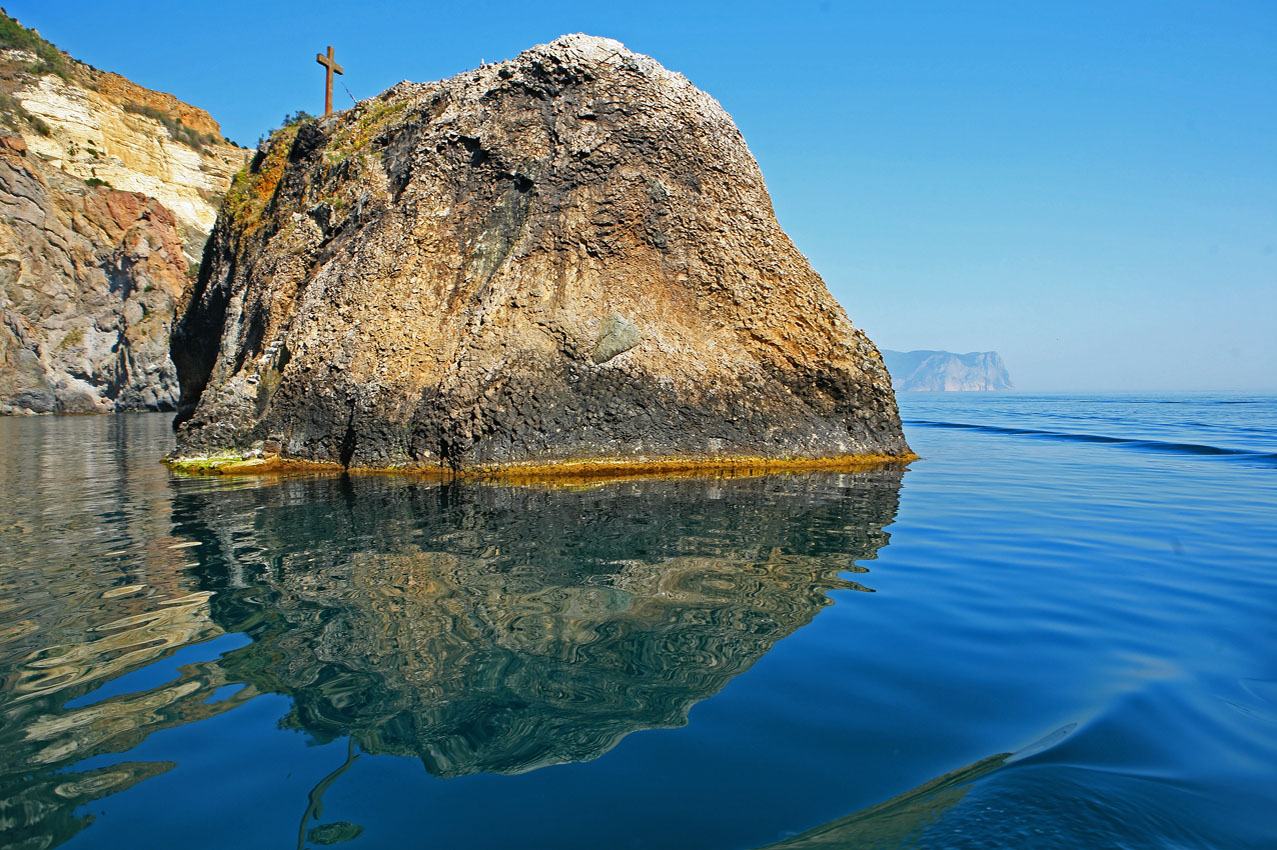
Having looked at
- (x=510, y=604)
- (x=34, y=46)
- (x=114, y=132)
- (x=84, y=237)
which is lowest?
(x=510, y=604)

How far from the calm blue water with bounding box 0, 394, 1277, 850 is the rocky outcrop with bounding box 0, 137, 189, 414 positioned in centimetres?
4532


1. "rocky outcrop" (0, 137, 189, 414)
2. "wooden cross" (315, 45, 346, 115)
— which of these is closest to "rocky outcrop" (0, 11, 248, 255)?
"rocky outcrop" (0, 137, 189, 414)

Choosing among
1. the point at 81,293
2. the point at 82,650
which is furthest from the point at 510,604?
the point at 81,293

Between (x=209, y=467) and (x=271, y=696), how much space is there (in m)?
9.57

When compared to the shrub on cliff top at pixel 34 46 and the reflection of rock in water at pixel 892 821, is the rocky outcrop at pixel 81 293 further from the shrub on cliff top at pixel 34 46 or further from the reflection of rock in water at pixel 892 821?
the reflection of rock in water at pixel 892 821

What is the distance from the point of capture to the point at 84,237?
4572cm

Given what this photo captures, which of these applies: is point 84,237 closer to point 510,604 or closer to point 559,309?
point 559,309

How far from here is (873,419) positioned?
12.3m

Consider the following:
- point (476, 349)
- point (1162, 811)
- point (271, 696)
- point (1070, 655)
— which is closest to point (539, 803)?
point (271, 696)

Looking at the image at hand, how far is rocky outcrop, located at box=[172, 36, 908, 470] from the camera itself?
11008 mm

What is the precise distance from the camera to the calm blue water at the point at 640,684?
89.9 inches

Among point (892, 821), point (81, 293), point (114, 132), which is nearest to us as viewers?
point (892, 821)

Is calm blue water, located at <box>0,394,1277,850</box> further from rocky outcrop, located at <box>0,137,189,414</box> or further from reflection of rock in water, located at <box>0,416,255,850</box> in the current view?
rocky outcrop, located at <box>0,137,189,414</box>

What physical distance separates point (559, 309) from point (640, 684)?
864cm
